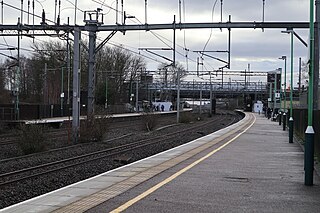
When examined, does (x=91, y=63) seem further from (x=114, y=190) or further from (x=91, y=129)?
(x=114, y=190)

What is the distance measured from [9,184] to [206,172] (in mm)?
5050

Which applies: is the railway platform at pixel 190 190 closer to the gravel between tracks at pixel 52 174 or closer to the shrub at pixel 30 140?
the gravel between tracks at pixel 52 174

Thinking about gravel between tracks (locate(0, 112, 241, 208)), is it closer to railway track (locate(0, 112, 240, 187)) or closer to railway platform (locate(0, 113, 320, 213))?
railway track (locate(0, 112, 240, 187))

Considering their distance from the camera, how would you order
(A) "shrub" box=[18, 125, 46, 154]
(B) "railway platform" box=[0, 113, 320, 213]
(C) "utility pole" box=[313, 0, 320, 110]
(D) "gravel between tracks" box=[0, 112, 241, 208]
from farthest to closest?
(A) "shrub" box=[18, 125, 46, 154]
(C) "utility pole" box=[313, 0, 320, 110]
(D) "gravel between tracks" box=[0, 112, 241, 208]
(B) "railway platform" box=[0, 113, 320, 213]

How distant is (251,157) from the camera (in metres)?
17.9

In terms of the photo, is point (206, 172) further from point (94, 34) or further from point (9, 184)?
point (94, 34)

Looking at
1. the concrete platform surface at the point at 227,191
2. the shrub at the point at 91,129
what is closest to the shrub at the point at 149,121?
the shrub at the point at 91,129

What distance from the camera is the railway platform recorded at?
340 inches

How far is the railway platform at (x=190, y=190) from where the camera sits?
8.64 meters

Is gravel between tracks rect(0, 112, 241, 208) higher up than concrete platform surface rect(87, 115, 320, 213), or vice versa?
concrete platform surface rect(87, 115, 320, 213)

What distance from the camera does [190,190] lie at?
10344 mm

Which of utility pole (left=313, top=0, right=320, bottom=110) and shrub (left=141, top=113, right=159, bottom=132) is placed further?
shrub (left=141, top=113, right=159, bottom=132)

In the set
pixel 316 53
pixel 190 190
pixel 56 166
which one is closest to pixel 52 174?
pixel 56 166

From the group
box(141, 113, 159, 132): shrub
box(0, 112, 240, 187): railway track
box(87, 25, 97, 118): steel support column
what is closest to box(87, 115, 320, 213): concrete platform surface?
box(0, 112, 240, 187): railway track
